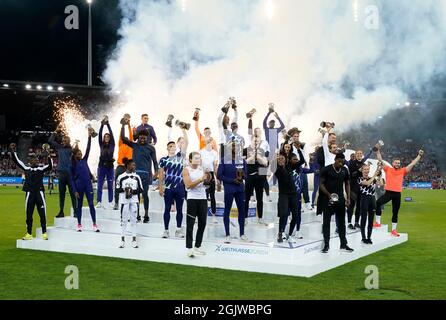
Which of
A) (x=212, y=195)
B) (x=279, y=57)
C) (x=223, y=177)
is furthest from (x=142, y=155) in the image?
(x=279, y=57)

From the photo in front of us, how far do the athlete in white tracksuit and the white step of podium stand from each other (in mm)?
555

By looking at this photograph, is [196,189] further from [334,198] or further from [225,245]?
[334,198]

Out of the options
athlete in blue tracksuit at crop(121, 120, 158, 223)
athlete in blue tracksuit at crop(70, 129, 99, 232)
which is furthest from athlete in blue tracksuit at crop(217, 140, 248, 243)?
athlete in blue tracksuit at crop(70, 129, 99, 232)

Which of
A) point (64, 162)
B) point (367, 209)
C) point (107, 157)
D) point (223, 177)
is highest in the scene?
point (107, 157)

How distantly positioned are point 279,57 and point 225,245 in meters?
12.1

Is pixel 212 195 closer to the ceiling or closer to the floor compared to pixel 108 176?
closer to the floor

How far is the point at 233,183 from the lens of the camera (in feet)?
34.4

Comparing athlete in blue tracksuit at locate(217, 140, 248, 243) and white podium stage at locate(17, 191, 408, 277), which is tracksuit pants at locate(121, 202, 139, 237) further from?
athlete in blue tracksuit at locate(217, 140, 248, 243)

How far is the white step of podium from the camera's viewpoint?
9.73 metres

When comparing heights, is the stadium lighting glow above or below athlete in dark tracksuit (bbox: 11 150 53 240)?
above

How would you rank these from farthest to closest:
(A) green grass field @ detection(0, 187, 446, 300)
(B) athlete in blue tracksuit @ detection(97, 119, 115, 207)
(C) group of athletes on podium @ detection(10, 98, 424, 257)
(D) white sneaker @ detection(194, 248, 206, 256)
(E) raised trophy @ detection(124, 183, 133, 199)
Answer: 1. (B) athlete in blue tracksuit @ detection(97, 119, 115, 207)
2. (E) raised trophy @ detection(124, 183, 133, 199)
3. (C) group of athletes on podium @ detection(10, 98, 424, 257)
4. (D) white sneaker @ detection(194, 248, 206, 256)
5. (A) green grass field @ detection(0, 187, 446, 300)

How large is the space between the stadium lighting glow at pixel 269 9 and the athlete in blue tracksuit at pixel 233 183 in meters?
11.1

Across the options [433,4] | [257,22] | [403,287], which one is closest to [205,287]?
[403,287]

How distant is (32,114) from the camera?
51.5 metres
